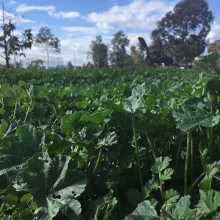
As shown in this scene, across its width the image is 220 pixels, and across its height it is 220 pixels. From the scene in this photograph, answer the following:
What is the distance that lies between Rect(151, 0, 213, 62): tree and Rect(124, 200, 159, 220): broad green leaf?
60.8 m

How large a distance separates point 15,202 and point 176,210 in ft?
1.41

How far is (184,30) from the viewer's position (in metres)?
62.3

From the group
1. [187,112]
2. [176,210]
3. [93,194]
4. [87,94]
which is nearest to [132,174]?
[93,194]

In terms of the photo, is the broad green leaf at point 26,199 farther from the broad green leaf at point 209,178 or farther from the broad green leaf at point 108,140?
the broad green leaf at point 209,178

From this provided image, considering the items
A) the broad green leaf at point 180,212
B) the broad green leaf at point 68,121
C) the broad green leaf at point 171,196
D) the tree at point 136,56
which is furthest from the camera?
the tree at point 136,56

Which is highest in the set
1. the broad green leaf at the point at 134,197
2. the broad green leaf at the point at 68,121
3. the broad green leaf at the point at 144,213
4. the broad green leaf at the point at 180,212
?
the broad green leaf at the point at 68,121

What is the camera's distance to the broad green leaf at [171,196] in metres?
0.79

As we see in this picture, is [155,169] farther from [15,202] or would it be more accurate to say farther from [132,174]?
[15,202]

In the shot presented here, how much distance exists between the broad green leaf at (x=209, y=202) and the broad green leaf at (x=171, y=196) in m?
0.10

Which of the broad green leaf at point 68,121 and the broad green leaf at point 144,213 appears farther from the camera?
the broad green leaf at point 68,121

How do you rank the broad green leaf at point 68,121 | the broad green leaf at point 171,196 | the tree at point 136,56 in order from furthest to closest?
the tree at point 136,56 < the broad green leaf at point 68,121 < the broad green leaf at point 171,196

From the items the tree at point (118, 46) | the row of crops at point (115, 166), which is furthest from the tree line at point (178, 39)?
the row of crops at point (115, 166)

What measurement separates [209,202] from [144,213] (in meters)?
0.15

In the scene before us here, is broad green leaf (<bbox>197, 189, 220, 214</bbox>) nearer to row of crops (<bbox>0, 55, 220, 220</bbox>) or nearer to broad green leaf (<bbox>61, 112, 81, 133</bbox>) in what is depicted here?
row of crops (<bbox>0, 55, 220, 220</bbox>)
